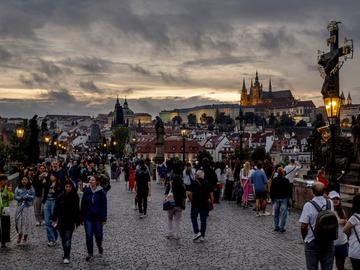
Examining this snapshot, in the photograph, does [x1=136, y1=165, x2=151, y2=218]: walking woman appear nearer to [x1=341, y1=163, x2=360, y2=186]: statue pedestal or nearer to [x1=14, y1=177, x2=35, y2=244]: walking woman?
[x1=14, y1=177, x2=35, y2=244]: walking woman

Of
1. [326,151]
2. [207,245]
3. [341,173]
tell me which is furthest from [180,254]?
[326,151]

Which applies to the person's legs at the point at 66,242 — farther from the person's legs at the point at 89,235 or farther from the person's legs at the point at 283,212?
the person's legs at the point at 283,212

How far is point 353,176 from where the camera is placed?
833 inches

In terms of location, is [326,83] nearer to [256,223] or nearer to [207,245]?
[256,223]

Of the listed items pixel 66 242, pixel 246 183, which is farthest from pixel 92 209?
pixel 246 183

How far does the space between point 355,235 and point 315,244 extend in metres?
0.52

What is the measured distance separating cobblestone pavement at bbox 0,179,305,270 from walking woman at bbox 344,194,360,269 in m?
3.03

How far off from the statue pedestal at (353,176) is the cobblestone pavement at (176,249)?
335 cm

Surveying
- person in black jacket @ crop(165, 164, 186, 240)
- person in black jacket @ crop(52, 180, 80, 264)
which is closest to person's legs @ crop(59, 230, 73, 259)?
person in black jacket @ crop(52, 180, 80, 264)

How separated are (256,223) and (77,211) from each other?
6902mm

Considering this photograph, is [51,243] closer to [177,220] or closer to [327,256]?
[177,220]

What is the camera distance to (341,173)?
904 inches

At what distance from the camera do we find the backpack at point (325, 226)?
306 inches

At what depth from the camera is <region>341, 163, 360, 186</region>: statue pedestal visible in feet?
68.4
